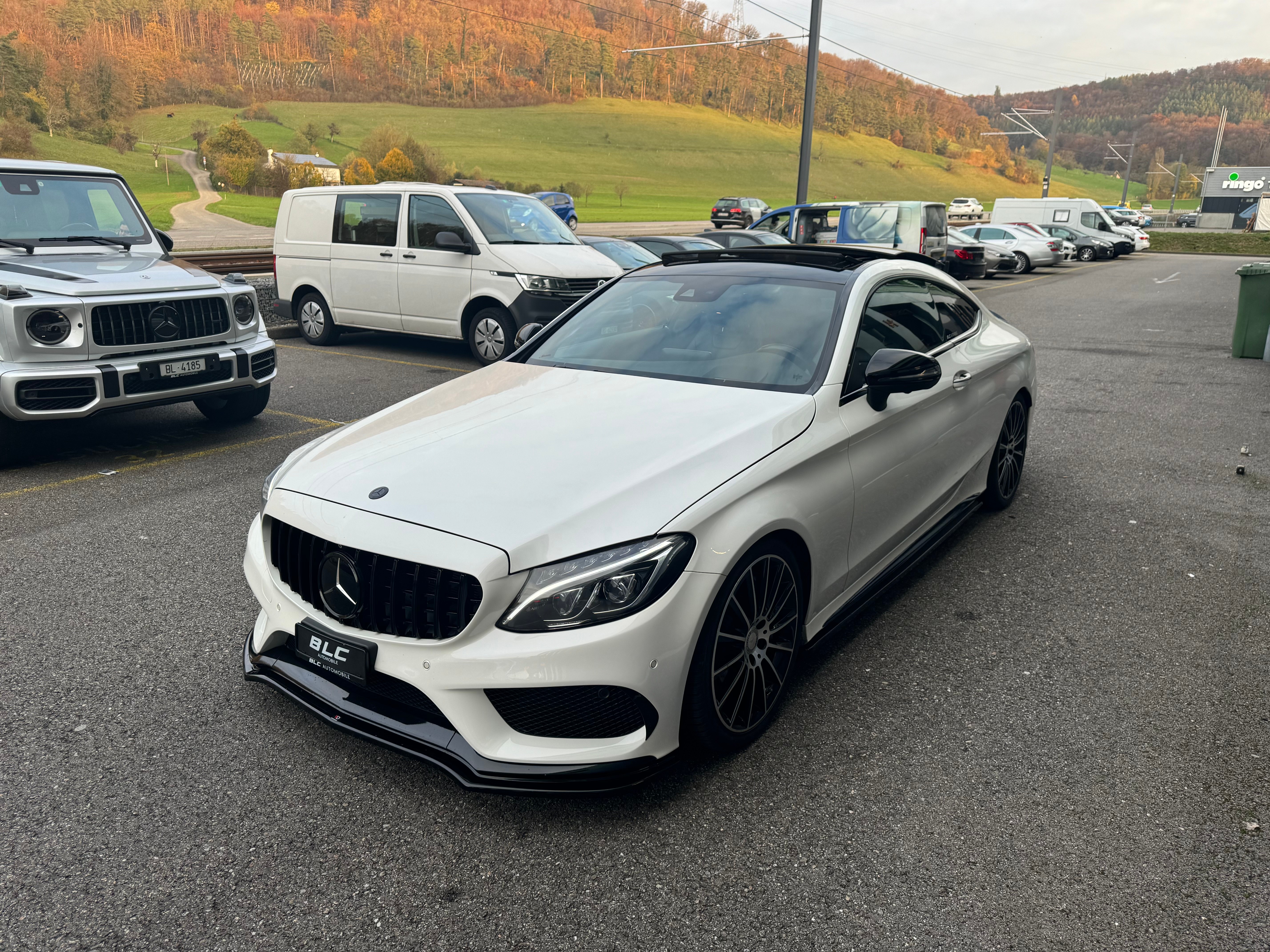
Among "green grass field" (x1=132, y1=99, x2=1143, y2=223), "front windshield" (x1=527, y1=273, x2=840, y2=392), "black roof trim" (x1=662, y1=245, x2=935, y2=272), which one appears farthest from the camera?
"green grass field" (x1=132, y1=99, x2=1143, y2=223)

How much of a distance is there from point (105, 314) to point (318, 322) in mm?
5578

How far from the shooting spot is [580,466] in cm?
283

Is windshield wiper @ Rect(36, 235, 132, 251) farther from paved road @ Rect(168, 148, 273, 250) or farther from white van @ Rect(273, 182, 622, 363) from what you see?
paved road @ Rect(168, 148, 273, 250)

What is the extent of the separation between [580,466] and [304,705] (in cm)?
111

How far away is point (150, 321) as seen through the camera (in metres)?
6.08

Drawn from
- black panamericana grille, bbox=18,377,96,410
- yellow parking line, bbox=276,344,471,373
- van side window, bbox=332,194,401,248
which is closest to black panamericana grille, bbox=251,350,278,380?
black panamericana grille, bbox=18,377,96,410

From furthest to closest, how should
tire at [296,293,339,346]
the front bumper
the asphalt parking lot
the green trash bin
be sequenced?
tire at [296,293,339,346]
the green trash bin
the front bumper
the asphalt parking lot

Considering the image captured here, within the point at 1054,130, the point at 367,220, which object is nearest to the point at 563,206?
the point at 367,220

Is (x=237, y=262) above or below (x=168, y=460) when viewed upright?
above

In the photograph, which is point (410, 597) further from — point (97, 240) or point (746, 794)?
point (97, 240)

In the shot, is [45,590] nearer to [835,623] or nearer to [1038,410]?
[835,623]

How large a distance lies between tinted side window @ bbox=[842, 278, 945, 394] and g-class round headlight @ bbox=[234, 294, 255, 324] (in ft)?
16.0

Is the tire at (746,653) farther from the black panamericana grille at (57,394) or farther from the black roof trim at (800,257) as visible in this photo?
the black panamericana grille at (57,394)

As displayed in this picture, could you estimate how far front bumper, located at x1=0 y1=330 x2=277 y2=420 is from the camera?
5.60 meters
